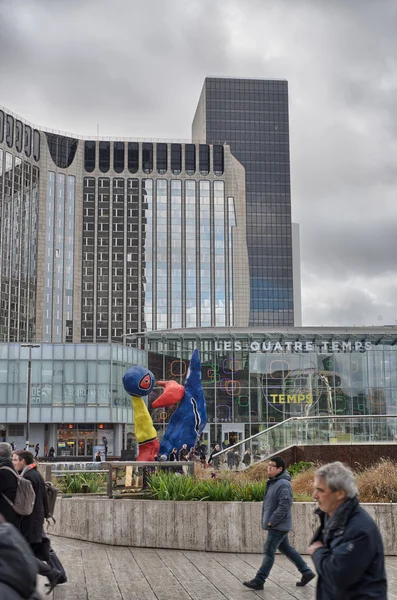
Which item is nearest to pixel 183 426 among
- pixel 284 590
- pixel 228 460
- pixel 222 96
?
pixel 228 460

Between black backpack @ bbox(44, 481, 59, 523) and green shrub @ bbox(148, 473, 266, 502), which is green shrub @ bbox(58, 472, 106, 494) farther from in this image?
black backpack @ bbox(44, 481, 59, 523)

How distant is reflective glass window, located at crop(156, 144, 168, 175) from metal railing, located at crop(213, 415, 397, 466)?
94.3 m

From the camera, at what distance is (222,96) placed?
150 meters

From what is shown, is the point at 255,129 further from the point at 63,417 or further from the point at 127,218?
the point at 63,417

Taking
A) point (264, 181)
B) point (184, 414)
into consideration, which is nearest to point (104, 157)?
point (264, 181)

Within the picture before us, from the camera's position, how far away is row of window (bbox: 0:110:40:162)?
104312mm

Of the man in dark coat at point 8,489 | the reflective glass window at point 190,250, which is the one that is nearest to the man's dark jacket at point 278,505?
the man in dark coat at point 8,489

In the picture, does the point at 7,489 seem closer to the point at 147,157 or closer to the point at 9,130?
the point at 9,130

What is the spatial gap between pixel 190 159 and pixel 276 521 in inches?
4336

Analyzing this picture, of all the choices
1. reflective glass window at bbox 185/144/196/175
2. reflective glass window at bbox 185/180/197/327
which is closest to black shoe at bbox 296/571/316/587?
reflective glass window at bbox 185/180/197/327

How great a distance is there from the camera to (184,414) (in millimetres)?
28547

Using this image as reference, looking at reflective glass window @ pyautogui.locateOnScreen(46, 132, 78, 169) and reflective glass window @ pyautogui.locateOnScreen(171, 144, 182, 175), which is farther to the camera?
reflective glass window @ pyautogui.locateOnScreen(171, 144, 182, 175)

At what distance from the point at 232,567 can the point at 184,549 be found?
1.89m

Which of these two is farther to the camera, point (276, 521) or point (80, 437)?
point (80, 437)
